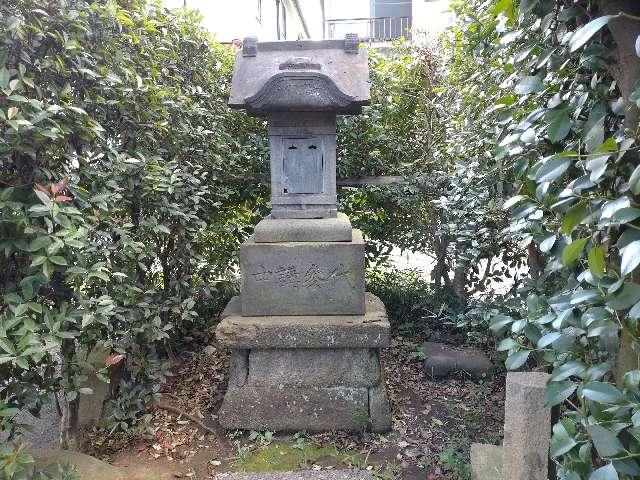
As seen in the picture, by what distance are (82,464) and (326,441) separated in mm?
1501

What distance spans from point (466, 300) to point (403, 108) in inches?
84.1

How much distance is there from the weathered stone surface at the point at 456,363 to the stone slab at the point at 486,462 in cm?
150

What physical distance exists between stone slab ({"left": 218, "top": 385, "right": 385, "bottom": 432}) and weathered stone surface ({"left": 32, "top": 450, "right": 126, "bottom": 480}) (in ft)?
3.20

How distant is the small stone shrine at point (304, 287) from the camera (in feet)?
10.5

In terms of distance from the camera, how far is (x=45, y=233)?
71.4 inches

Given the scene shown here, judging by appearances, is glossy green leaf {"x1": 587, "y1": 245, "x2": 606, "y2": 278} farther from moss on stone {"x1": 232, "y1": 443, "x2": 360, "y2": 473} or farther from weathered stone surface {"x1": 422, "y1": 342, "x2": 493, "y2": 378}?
weathered stone surface {"x1": 422, "y1": 342, "x2": 493, "y2": 378}

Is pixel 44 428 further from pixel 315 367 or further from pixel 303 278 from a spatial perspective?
pixel 303 278

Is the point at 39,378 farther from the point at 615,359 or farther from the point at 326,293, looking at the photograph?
the point at 615,359

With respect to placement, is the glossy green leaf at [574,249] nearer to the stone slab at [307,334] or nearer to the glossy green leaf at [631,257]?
the glossy green leaf at [631,257]

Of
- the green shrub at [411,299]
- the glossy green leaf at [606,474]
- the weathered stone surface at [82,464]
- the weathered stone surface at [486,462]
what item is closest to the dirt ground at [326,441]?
the weathered stone surface at [486,462]

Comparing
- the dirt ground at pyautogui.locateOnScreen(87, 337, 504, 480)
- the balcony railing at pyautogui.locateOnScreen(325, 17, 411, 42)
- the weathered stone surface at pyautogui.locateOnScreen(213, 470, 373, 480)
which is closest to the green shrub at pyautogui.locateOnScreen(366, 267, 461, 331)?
the dirt ground at pyautogui.locateOnScreen(87, 337, 504, 480)

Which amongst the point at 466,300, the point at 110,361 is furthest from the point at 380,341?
the point at 466,300

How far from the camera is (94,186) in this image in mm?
2398

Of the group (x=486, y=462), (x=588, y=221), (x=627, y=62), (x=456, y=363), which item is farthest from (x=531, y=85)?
(x=456, y=363)
